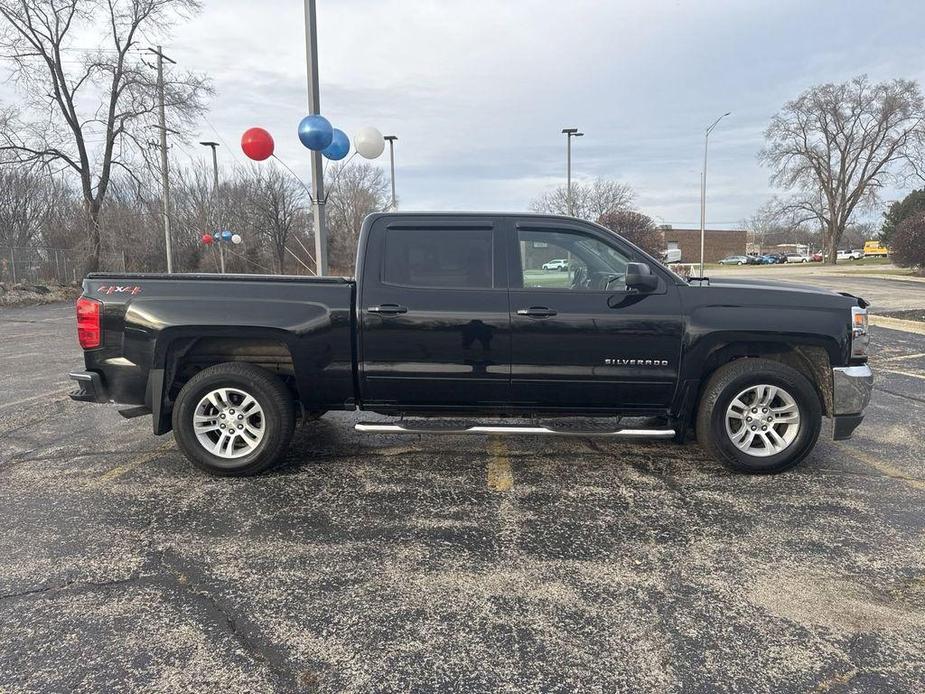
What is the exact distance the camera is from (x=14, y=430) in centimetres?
565

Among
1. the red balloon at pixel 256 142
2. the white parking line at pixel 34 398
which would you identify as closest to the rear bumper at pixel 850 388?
the white parking line at pixel 34 398

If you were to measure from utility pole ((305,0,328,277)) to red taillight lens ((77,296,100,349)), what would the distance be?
14.1 ft

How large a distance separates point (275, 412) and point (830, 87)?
55.9 metres

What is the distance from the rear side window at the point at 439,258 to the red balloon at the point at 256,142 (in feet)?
19.2

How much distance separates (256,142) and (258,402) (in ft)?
20.6

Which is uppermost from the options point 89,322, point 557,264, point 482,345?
point 557,264

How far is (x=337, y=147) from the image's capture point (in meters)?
9.94

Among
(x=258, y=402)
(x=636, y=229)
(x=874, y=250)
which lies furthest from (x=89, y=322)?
(x=874, y=250)

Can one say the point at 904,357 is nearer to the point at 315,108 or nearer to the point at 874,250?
the point at 315,108

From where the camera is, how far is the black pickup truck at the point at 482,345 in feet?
14.1

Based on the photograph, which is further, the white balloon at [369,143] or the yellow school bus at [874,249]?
the yellow school bus at [874,249]

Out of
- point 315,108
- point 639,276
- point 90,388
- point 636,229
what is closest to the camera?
point 639,276

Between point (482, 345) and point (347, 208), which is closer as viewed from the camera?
point (482, 345)

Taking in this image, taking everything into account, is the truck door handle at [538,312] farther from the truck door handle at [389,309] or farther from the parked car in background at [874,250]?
the parked car in background at [874,250]
